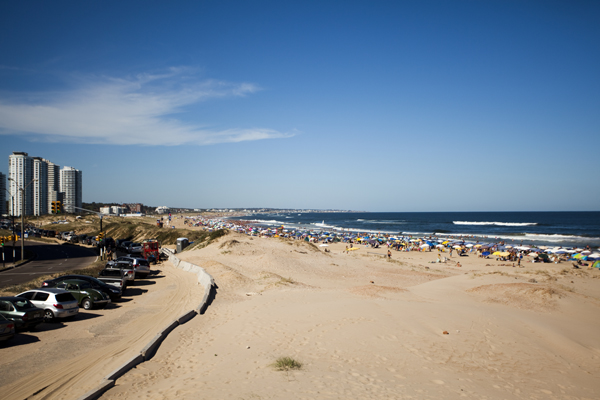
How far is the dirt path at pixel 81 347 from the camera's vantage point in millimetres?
8195

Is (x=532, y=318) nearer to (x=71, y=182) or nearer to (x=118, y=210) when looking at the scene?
(x=71, y=182)

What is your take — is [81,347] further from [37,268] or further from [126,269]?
[37,268]

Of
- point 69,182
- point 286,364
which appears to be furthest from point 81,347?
point 69,182

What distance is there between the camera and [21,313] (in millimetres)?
12391

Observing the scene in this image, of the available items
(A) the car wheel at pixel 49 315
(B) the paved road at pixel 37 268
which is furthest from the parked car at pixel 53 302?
(B) the paved road at pixel 37 268

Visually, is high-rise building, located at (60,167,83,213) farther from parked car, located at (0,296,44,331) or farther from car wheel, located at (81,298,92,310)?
parked car, located at (0,296,44,331)

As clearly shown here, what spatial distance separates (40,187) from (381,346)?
146m

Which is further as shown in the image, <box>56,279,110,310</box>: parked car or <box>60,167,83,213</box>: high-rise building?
<box>60,167,83,213</box>: high-rise building

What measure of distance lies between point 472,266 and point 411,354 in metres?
35.5

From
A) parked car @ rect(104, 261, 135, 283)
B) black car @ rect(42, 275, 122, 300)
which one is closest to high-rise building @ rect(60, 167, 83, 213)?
parked car @ rect(104, 261, 135, 283)

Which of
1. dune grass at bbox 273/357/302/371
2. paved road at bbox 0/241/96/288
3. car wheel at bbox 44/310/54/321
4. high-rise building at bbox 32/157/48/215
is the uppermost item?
high-rise building at bbox 32/157/48/215

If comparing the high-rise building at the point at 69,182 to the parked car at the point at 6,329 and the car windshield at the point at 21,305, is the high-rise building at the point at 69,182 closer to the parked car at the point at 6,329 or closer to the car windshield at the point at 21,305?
the car windshield at the point at 21,305

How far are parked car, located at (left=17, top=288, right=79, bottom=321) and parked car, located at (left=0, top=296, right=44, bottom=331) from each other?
3.59 feet

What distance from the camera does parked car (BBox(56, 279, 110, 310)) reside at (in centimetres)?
1673
